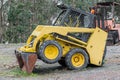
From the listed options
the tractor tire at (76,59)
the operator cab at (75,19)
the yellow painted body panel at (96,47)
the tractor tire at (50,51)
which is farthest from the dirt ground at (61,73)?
the operator cab at (75,19)

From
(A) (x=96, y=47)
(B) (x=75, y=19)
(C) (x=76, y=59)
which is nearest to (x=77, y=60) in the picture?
(C) (x=76, y=59)

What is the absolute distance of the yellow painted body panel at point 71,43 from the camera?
36.1ft

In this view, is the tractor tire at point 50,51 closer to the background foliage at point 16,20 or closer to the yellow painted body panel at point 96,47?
the yellow painted body panel at point 96,47

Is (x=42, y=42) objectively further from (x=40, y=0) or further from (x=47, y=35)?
(x=40, y=0)

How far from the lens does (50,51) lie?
36.0ft

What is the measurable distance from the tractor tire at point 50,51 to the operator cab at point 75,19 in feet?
3.45

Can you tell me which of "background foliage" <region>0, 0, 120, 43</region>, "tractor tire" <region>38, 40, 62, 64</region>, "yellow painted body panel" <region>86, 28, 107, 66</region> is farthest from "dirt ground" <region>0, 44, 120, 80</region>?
"background foliage" <region>0, 0, 120, 43</region>

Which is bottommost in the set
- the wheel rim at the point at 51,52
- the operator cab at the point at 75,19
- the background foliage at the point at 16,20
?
the background foliage at the point at 16,20

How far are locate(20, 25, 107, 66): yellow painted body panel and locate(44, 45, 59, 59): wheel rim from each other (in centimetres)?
3

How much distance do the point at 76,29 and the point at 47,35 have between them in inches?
41.0

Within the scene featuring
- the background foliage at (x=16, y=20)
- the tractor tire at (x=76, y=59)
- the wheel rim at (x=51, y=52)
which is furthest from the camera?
the background foliage at (x=16, y=20)

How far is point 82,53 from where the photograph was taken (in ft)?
37.9

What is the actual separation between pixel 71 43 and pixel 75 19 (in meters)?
0.96

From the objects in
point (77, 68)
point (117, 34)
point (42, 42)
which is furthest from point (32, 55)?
point (117, 34)
